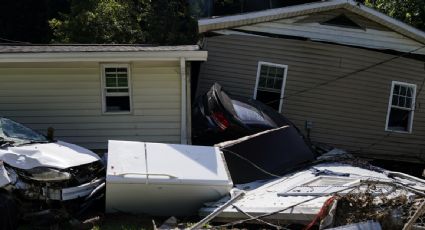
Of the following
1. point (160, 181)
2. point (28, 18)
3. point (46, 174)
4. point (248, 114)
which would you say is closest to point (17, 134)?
point (46, 174)

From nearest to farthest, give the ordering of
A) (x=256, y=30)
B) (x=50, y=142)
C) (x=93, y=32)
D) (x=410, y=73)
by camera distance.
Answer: (x=50, y=142) → (x=256, y=30) → (x=410, y=73) → (x=93, y=32)

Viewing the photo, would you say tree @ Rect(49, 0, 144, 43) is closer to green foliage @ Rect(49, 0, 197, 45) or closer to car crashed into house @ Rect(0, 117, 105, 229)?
green foliage @ Rect(49, 0, 197, 45)

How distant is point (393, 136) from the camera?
46.3 feet

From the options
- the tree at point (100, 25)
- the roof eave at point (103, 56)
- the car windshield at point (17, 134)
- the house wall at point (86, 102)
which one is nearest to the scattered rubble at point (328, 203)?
the car windshield at point (17, 134)

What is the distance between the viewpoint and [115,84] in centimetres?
1138

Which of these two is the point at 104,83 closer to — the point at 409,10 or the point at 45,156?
the point at 45,156

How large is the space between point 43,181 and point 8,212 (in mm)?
657

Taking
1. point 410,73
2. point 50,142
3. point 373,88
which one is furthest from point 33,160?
point 410,73

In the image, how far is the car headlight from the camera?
7.18 m

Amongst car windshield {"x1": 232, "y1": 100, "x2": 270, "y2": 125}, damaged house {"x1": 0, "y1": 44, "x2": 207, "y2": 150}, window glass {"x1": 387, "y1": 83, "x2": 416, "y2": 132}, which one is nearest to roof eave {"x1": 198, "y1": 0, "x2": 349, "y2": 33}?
damaged house {"x1": 0, "y1": 44, "x2": 207, "y2": 150}

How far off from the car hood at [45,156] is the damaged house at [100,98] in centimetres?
294

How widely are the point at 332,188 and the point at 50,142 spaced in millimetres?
4664

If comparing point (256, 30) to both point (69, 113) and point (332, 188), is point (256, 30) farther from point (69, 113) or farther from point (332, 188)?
point (332, 188)

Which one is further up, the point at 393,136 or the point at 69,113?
the point at 69,113
